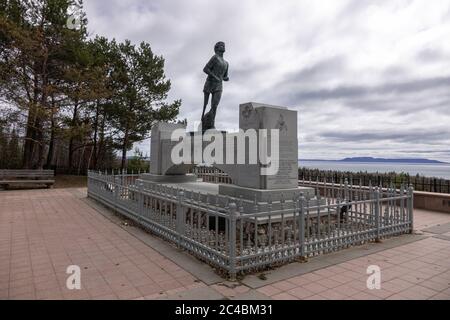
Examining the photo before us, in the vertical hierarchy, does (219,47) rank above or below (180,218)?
above

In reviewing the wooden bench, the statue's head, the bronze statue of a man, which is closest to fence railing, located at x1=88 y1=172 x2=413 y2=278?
the bronze statue of a man

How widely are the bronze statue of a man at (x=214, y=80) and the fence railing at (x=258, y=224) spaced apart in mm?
3373

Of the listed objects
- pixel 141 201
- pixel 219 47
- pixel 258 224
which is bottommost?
pixel 258 224

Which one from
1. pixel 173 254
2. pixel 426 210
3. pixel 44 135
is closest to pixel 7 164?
pixel 44 135

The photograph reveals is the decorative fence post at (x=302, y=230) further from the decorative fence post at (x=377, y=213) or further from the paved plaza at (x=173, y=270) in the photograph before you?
the decorative fence post at (x=377, y=213)

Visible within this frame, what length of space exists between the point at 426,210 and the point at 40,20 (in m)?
20.7

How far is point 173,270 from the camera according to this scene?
445 centimetres

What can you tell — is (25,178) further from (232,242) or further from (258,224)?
(232,242)

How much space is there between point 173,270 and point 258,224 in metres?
1.87

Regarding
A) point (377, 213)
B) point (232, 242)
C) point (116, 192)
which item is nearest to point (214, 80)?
point (116, 192)

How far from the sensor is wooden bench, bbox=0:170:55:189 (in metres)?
15.5

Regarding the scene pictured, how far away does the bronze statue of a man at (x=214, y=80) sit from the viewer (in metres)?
9.36

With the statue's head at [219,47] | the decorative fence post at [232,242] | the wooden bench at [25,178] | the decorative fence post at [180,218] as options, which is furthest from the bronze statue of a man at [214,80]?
the wooden bench at [25,178]
